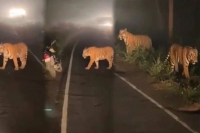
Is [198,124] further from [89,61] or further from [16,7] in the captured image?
[16,7]

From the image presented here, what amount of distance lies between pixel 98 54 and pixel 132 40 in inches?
4.0

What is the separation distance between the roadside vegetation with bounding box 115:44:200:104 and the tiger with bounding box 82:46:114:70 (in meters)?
0.02

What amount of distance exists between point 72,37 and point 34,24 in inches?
4.3

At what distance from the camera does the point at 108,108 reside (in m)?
0.96

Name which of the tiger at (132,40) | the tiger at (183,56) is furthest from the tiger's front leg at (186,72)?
the tiger at (132,40)

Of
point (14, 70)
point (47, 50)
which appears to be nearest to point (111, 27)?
point (47, 50)

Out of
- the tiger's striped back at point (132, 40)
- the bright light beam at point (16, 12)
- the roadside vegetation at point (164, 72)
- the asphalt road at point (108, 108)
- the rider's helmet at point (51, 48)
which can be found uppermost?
the bright light beam at point (16, 12)

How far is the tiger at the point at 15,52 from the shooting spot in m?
0.98

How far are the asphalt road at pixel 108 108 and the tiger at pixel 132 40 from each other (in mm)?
65

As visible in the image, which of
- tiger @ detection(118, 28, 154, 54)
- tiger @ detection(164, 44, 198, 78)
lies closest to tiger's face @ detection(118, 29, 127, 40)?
tiger @ detection(118, 28, 154, 54)

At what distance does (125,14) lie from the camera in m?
1.01

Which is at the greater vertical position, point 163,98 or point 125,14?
point 125,14

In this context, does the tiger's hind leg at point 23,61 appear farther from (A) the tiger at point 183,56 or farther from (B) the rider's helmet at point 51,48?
(A) the tiger at point 183,56

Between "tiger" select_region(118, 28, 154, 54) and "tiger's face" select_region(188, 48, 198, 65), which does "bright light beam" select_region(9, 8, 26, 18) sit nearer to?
"tiger" select_region(118, 28, 154, 54)
